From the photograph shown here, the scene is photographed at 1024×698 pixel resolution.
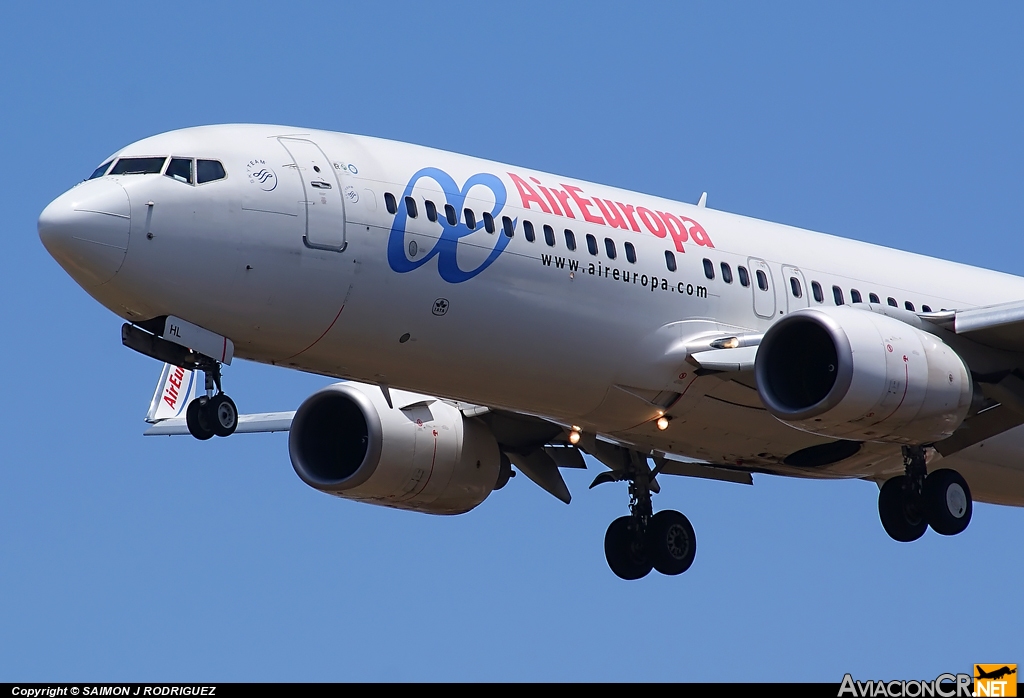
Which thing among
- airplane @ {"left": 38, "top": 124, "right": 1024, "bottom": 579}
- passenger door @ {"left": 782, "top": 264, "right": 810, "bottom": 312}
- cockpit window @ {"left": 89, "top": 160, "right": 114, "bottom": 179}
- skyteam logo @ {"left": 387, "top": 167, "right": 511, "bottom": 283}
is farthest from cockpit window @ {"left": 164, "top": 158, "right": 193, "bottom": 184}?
passenger door @ {"left": 782, "top": 264, "right": 810, "bottom": 312}

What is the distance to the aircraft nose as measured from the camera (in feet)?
80.3

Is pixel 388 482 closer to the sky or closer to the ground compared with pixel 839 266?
closer to the ground

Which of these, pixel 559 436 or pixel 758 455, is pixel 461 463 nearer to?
pixel 559 436

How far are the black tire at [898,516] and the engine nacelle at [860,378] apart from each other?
1811 mm

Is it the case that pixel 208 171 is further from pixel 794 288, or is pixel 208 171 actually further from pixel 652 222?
pixel 794 288

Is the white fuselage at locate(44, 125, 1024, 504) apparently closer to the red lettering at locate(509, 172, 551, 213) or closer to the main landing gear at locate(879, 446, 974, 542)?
the red lettering at locate(509, 172, 551, 213)

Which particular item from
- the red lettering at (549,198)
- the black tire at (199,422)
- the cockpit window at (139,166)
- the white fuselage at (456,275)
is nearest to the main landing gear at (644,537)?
the white fuselage at (456,275)

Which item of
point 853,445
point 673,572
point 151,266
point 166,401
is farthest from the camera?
point 166,401

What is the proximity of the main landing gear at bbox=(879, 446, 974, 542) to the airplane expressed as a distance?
4 centimetres

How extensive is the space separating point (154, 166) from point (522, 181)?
5641mm

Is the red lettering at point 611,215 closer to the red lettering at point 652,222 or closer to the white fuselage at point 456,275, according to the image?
the white fuselage at point 456,275

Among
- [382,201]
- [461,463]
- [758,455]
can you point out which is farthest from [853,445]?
[382,201]

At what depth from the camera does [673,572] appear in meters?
Result: 33.5

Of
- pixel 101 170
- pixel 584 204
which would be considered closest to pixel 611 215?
pixel 584 204
